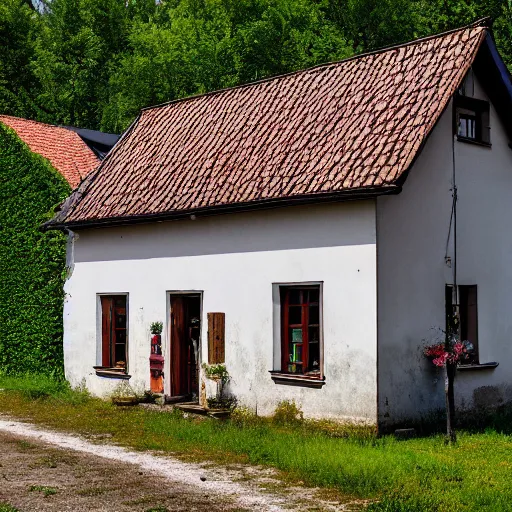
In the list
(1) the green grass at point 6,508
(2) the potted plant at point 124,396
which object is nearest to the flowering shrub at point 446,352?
(2) the potted plant at point 124,396

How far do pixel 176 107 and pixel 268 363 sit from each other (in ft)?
24.5

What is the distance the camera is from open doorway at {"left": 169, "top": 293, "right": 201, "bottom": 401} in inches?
652

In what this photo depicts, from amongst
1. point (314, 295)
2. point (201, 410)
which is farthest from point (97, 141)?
point (314, 295)

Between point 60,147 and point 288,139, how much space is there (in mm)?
8972

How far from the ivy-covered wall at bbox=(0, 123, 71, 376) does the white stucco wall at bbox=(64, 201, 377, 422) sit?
70cm

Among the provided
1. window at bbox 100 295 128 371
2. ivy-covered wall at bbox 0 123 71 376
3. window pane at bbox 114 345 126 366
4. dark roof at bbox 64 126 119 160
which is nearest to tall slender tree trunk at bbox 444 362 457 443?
window at bbox 100 295 128 371

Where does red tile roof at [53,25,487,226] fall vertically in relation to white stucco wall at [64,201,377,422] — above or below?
above

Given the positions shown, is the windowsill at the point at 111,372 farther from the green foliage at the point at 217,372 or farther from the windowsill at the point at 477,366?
the windowsill at the point at 477,366

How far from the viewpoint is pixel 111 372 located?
17.7 meters

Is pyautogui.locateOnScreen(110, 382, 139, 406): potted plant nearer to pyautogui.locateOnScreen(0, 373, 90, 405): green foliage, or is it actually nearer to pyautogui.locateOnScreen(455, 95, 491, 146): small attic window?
pyautogui.locateOnScreen(0, 373, 90, 405): green foliage

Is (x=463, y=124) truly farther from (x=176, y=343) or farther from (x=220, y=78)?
(x=220, y=78)

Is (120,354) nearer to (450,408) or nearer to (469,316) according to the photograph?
(469,316)

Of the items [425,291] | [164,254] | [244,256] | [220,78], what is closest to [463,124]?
[425,291]

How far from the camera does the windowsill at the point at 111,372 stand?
17.5 meters
